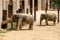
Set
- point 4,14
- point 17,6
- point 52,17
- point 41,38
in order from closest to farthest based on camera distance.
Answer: point 41,38, point 4,14, point 52,17, point 17,6

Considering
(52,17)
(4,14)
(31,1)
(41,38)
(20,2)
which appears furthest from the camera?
(31,1)

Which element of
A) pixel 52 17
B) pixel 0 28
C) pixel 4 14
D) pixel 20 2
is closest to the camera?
pixel 0 28

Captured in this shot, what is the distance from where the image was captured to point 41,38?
12320 mm

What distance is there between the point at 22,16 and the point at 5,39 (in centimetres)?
411

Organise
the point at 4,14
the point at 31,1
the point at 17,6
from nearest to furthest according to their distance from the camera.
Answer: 1. the point at 4,14
2. the point at 17,6
3. the point at 31,1

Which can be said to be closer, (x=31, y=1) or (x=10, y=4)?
(x=10, y=4)

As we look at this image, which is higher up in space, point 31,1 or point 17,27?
point 31,1

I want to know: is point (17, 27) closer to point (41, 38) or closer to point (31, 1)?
point (41, 38)

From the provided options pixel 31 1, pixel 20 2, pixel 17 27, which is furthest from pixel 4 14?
pixel 31 1

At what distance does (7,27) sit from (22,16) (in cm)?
130

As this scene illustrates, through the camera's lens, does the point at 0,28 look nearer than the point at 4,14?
Yes

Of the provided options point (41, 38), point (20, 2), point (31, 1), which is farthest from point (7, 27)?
point (31, 1)

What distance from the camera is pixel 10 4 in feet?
67.5

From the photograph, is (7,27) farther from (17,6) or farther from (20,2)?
(20,2)
